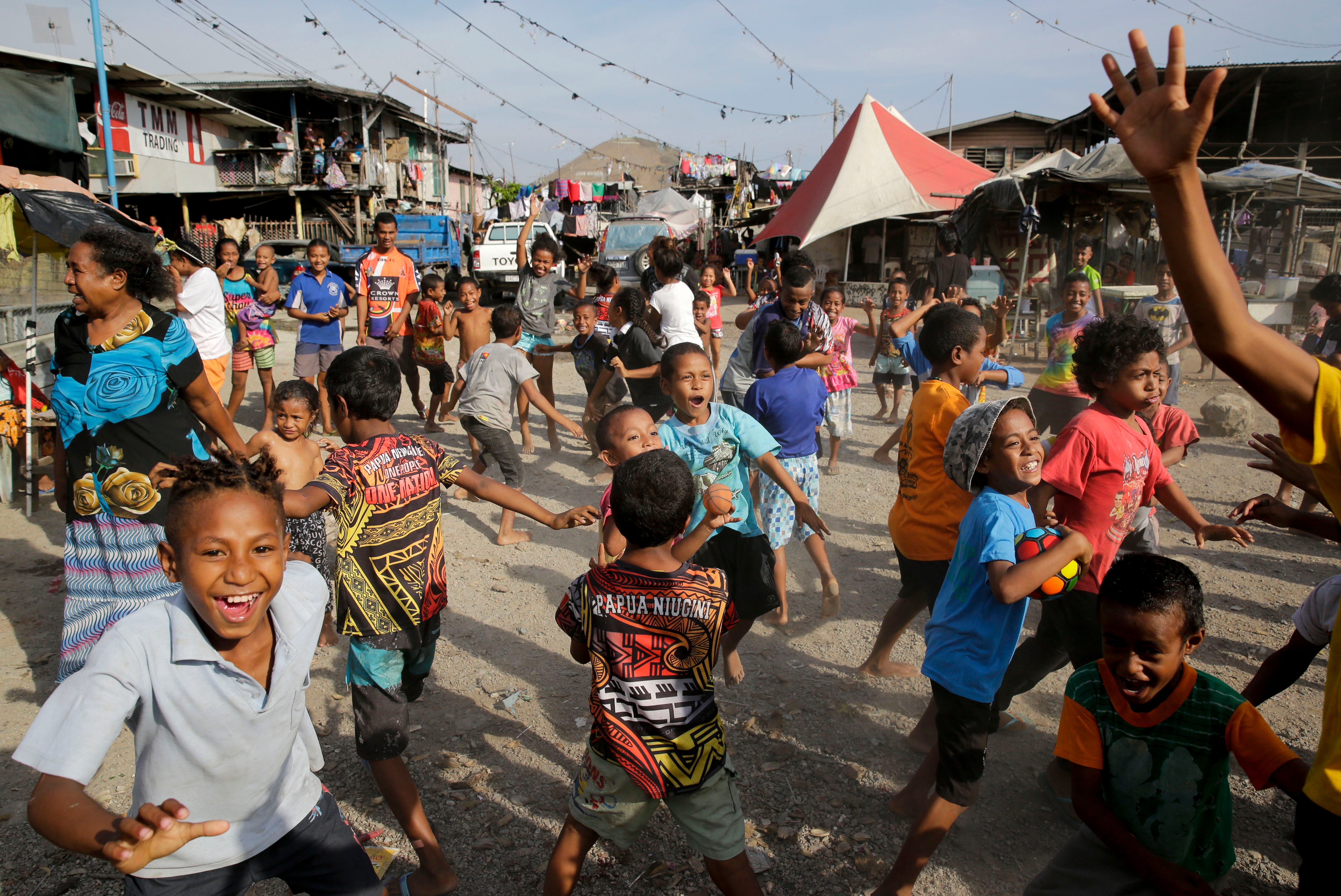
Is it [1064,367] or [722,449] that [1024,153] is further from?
[722,449]

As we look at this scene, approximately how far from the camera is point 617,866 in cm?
266

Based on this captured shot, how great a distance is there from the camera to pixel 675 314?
6965mm

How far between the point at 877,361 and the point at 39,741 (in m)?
8.38

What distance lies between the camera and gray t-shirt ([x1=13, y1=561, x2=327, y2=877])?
1479 millimetres

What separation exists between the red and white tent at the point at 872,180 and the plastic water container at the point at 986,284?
126 inches

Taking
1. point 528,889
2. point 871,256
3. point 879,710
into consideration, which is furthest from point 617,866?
point 871,256

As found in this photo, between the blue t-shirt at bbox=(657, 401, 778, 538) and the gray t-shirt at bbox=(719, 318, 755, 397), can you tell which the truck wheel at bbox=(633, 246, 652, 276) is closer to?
the gray t-shirt at bbox=(719, 318, 755, 397)

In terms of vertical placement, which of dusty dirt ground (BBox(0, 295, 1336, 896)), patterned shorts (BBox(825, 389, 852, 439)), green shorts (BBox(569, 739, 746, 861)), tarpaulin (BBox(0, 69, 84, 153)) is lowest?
dusty dirt ground (BBox(0, 295, 1336, 896))

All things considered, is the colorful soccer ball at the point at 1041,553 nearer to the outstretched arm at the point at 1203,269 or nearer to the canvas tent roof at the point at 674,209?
the outstretched arm at the point at 1203,269

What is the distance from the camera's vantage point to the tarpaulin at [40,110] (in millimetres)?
11164

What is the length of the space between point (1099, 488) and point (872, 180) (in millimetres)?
16387

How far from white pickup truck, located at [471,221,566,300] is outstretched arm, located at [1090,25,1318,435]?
61.8ft

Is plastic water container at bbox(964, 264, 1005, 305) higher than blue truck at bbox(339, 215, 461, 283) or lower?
lower

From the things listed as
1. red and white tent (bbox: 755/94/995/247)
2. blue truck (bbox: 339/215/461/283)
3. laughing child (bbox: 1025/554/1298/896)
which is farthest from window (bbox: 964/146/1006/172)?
laughing child (bbox: 1025/554/1298/896)
